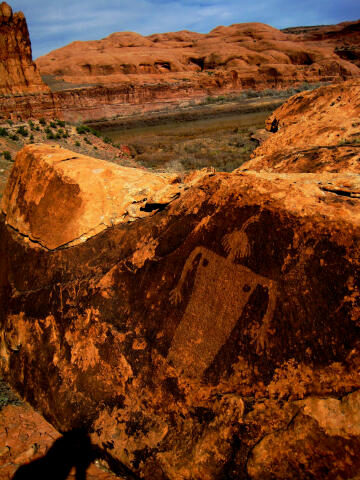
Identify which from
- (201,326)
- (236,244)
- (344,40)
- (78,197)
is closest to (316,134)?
(236,244)

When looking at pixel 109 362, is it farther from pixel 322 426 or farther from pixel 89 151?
pixel 89 151

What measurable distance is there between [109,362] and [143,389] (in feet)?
1.35

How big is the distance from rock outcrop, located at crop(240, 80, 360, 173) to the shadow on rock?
382 cm

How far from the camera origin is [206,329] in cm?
245

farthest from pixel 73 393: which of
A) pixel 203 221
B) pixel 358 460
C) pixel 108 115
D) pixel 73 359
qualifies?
pixel 108 115

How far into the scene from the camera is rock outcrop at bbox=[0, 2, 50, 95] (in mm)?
20391

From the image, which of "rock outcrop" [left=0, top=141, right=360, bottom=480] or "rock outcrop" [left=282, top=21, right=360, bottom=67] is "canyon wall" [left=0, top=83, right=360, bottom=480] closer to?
"rock outcrop" [left=0, top=141, right=360, bottom=480]

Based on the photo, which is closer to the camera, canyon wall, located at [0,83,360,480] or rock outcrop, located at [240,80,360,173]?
canyon wall, located at [0,83,360,480]

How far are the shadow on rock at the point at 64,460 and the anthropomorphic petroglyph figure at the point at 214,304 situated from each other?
1.15 metres

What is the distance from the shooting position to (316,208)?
2.37 metres

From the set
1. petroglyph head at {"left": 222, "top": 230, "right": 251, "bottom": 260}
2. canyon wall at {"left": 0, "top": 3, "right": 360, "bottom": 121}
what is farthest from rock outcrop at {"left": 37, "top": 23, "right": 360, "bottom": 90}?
petroglyph head at {"left": 222, "top": 230, "right": 251, "bottom": 260}

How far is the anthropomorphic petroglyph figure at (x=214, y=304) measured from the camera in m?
2.36

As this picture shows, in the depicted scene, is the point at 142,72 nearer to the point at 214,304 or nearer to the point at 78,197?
the point at 78,197

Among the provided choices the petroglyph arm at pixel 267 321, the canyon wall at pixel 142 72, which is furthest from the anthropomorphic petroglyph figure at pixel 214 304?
the canyon wall at pixel 142 72
